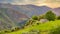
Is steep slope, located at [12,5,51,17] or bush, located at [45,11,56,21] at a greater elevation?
steep slope, located at [12,5,51,17]

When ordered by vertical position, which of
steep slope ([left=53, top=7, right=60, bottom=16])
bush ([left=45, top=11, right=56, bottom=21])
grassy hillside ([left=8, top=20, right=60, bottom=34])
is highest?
steep slope ([left=53, top=7, right=60, bottom=16])

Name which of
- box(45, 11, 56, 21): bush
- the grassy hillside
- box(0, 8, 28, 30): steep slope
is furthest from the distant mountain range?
the grassy hillside

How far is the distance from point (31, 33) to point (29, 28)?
18.6 inches

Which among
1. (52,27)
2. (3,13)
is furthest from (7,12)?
(52,27)

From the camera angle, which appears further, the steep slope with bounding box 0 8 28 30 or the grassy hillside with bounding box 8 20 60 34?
the steep slope with bounding box 0 8 28 30

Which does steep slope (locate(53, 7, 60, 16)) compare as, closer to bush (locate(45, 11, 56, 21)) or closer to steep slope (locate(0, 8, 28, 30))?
bush (locate(45, 11, 56, 21))

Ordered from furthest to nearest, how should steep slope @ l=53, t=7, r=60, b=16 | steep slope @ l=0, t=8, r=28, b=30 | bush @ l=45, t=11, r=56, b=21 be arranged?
steep slope @ l=53, t=7, r=60, b=16 < bush @ l=45, t=11, r=56, b=21 < steep slope @ l=0, t=8, r=28, b=30

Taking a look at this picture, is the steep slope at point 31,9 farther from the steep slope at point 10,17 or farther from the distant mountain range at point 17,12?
the steep slope at point 10,17

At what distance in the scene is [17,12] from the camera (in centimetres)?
1055

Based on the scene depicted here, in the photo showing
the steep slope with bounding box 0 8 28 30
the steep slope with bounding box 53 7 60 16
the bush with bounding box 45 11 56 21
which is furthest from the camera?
the steep slope with bounding box 53 7 60 16

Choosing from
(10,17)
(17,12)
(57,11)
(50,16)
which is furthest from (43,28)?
(10,17)

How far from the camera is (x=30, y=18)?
10570mm

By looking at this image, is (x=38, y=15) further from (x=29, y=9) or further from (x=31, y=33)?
(x=31, y=33)

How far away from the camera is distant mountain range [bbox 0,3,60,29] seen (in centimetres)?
1036
